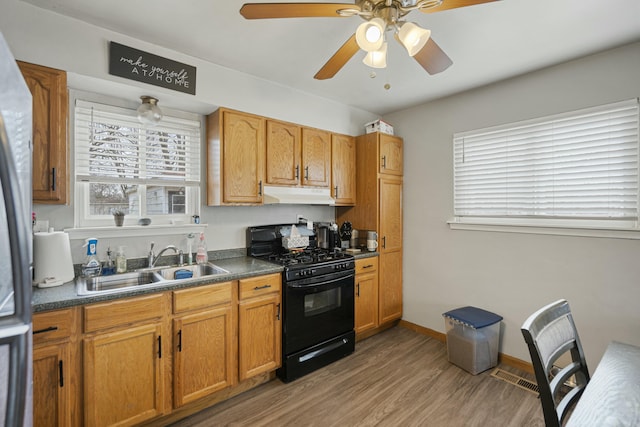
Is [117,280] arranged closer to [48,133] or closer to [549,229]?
[48,133]

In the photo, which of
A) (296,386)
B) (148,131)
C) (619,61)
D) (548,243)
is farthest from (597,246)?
(148,131)

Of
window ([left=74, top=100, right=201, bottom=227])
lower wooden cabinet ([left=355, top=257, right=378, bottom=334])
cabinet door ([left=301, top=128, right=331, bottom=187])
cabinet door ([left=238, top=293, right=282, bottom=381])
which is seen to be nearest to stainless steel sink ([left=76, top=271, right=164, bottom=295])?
window ([left=74, top=100, right=201, bottom=227])

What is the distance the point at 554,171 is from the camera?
2490mm

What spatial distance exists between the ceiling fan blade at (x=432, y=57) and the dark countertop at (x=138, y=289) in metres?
1.75

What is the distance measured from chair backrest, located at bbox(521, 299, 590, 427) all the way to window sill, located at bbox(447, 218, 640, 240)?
1455mm

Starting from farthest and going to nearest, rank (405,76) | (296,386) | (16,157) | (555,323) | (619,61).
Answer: (405,76) < (296,386) < (619,61) < (555,323) < (16,157)

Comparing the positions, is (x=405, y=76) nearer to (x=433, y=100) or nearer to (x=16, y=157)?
(x=433, y=100)

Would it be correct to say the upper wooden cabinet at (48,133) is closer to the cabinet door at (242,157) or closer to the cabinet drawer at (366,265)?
the cabinet door at (242,157)

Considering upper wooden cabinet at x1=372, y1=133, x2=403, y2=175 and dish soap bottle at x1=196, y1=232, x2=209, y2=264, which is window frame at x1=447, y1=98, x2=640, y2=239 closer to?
upper wooden cabinet at x1=372, y1=133, x2=403, y2=175

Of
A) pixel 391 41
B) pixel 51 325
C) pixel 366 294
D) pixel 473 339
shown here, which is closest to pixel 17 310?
pixel 51 325

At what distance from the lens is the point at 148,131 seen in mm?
2463

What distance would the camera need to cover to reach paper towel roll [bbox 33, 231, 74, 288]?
1.75m

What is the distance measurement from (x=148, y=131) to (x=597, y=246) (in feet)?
12.1

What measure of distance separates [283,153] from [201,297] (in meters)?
1.48
